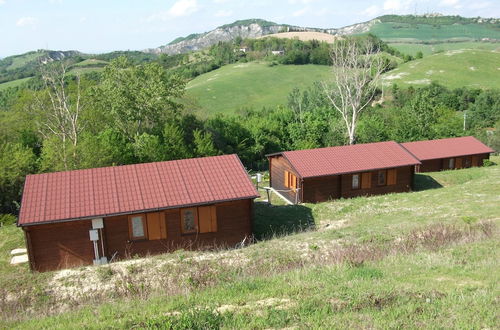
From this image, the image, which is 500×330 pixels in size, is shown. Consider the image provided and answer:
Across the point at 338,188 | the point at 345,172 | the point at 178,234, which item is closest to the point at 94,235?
the point at 178,234

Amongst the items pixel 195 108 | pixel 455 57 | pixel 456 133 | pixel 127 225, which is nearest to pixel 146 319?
pixel 127 225

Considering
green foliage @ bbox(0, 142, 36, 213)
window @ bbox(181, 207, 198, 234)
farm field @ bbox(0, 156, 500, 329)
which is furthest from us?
green foliage @ bbox(0, 142, 36, 213)

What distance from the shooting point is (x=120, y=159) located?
107 feet

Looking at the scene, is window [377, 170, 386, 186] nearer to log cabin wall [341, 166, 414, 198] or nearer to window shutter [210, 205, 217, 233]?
log cabin wall [341, 166, 414, 198]

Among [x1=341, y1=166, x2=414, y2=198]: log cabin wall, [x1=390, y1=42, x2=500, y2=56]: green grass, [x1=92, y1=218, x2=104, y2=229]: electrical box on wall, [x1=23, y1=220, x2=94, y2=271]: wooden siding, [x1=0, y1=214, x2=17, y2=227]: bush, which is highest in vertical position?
[x1=390, y1=42, x2=500, y2=56]: green grass

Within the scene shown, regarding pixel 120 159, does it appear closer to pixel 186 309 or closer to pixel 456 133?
pixel 186 309

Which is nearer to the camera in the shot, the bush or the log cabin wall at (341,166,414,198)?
the bush

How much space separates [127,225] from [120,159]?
1567 cm

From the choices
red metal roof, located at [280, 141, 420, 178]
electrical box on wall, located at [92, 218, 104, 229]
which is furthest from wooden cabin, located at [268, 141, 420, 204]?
electrical box on wall, located at [92, 218, 104, 229]

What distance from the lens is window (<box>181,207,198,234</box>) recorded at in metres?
18.9

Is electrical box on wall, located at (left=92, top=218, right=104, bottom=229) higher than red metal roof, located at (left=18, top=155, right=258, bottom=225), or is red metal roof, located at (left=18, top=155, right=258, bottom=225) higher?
red metal roof, located at (left=18, top=155, right=258, bottom=225)

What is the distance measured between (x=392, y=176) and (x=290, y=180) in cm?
728

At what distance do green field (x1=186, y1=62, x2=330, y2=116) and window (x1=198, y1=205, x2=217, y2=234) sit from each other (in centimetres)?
6454

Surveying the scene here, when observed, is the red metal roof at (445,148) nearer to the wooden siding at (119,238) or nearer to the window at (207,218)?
the wooden siding at (119,238)
